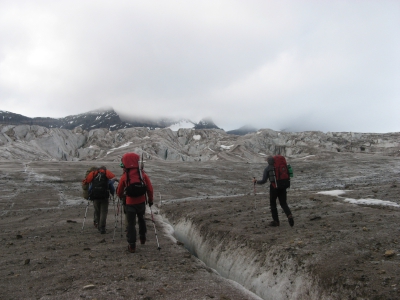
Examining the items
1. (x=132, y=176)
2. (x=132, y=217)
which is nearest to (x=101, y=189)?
(x=132, y=217)

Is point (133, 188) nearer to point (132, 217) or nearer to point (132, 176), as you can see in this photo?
point (132, 176)

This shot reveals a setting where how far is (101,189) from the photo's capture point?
1068 cm

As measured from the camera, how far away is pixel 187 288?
5852mm

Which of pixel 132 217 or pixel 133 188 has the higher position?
pixel 133 188

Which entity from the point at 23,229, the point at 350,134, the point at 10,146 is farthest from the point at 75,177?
the point at 350,134

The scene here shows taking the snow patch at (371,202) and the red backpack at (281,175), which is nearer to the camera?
the red backpack at (281,175)

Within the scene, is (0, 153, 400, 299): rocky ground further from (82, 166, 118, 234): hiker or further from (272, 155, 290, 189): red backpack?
(272, 155, 290, 189): red backpack

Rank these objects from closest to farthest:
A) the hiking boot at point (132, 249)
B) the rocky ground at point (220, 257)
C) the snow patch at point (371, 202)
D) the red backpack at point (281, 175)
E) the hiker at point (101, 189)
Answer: the rocky ground at point (220, 257), the hiking boot at point (132, 249), the red backpack at point (281, 175), the hiker at point (101, 189), the snow patch at point (371, 202)

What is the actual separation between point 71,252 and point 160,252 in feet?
8.02

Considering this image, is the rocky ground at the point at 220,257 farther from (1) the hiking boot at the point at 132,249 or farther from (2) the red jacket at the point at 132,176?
(2) the red jacket at the point at 132,176

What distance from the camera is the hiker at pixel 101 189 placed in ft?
35.0

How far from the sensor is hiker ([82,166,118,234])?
10680 mm

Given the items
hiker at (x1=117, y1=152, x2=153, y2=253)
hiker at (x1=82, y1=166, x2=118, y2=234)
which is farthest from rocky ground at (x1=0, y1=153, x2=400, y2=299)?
hiker at (x1=117, y1=152, x2=153, y2=253)

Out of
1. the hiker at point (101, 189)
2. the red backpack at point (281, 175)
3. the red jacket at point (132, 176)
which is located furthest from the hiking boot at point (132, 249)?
the red backpack at point (281, 175)
